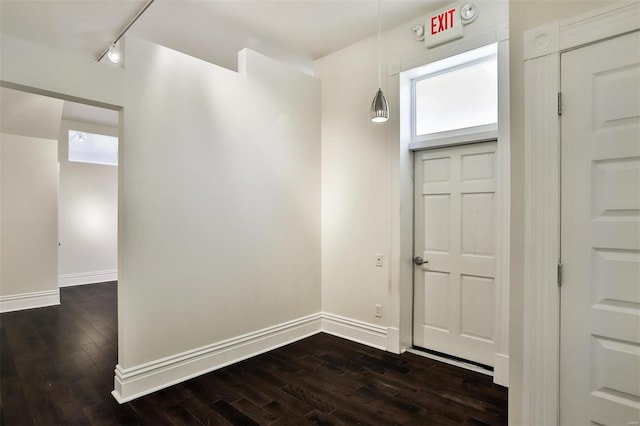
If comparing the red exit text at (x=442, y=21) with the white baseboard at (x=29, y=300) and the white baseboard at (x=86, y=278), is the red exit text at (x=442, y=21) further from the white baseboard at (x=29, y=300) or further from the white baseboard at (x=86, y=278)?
the white baseboard at (x=86, y=278)

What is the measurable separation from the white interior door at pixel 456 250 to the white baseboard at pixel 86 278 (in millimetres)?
6709

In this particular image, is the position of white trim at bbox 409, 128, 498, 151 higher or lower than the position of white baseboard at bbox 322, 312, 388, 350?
higher

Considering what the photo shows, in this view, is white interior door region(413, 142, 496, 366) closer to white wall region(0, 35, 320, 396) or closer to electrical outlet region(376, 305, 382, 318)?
electrical outlet region(376, 305, 382, 318)

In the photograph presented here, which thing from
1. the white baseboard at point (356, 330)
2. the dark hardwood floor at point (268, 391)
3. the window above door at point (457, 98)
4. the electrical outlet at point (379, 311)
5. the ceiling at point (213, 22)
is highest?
the ceiling at point (213, 22)

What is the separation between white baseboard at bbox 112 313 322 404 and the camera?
2628mm

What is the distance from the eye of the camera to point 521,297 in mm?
1812

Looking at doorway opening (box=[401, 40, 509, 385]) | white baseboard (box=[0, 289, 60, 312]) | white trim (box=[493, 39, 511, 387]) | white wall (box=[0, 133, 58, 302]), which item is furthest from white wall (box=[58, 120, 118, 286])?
white trim (box=[493, 39, 511, 387])

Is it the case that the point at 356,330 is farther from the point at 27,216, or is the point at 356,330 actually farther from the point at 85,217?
the point at 85,217

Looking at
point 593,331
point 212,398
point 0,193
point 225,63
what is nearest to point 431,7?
point 225,63

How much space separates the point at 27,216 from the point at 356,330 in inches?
211

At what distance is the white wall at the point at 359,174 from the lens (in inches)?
141

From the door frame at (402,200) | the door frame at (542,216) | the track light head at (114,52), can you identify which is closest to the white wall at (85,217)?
the track light head at (114,52)

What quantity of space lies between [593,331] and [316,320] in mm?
2975

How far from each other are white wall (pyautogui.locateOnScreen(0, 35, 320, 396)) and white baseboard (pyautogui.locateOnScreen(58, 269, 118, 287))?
529cm
